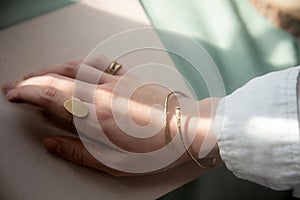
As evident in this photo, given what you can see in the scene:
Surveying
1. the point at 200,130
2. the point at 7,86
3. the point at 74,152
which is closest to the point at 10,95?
the point at 7,86

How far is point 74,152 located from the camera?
0.63 m

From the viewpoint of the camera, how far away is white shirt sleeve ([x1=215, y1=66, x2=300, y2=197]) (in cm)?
57

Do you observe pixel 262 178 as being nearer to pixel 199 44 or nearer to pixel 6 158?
pixel 199 44

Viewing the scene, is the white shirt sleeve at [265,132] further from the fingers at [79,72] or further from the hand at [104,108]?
the fingers at [79,72]

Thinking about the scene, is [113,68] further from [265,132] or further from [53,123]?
[265,132]

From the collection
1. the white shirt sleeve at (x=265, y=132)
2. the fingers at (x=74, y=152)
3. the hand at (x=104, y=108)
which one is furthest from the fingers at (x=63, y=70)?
the white shirt sleeve at (x=265, y=132)

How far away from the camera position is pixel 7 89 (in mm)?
679

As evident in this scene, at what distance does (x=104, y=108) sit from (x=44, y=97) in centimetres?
8

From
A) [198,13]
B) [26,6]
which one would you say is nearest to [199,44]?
[198,13]

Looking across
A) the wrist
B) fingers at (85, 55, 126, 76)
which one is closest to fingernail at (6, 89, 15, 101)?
fingers at (85, 55, 126, 76)

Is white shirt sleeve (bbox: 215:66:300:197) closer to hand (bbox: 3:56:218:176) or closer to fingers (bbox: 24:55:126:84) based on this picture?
hand (bbox: 3:56:218:176)

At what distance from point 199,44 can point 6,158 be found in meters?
0.32

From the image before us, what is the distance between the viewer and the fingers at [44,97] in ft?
2.13

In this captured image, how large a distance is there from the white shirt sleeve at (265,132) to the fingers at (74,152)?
5.9 inches
